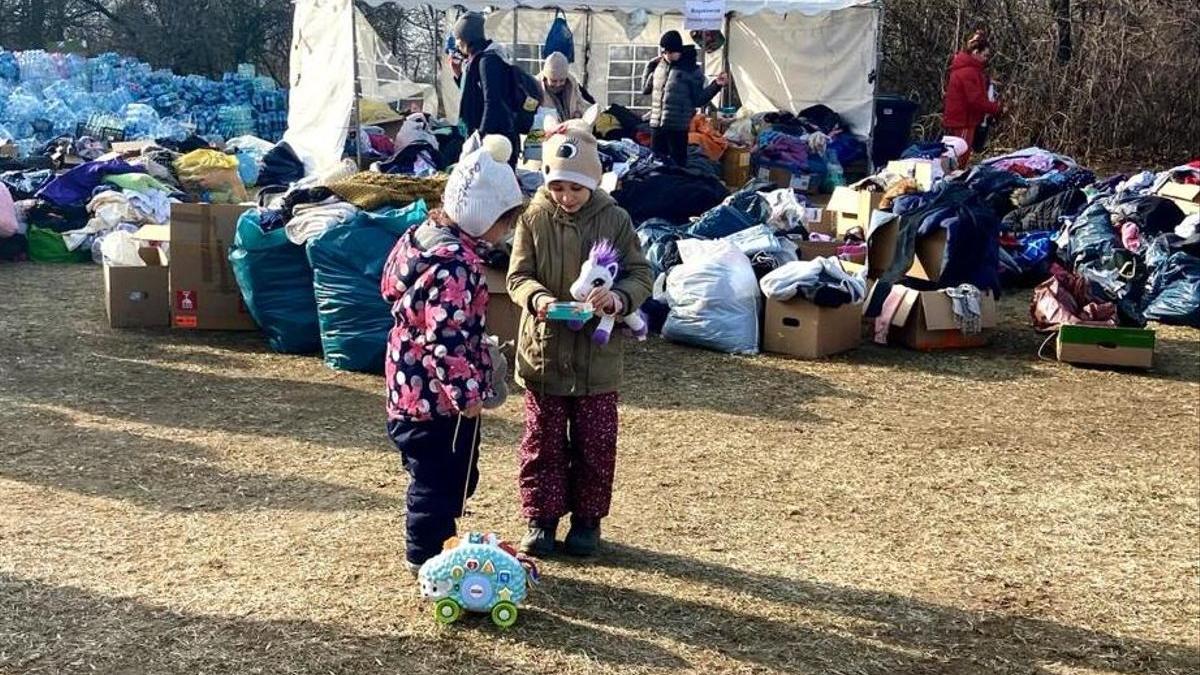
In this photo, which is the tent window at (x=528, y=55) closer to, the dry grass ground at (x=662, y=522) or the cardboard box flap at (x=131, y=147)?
the cardboard box flap at (x=131, y=147)

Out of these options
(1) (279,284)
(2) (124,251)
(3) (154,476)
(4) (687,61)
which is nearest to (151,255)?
(2) (124,251)

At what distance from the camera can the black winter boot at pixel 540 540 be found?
14.5 ft

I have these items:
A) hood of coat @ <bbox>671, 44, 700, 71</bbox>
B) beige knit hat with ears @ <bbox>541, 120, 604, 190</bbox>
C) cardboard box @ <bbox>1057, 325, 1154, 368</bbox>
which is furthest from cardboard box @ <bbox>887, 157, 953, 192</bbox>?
beige knit hat with ears @ <bbox>541, 120, 604, 190</bbox>

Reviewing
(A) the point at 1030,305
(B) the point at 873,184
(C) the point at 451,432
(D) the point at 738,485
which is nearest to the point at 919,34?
(B) the point at 873,184

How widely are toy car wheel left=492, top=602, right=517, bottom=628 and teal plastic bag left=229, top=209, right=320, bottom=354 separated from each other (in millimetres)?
3741

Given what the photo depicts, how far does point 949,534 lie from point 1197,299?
16.2 feet

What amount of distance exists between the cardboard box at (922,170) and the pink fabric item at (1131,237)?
1.49 m

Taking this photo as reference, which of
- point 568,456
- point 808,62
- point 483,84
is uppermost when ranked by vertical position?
point 808,62

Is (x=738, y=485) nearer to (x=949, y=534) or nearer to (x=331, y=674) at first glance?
(x=949, y=534)

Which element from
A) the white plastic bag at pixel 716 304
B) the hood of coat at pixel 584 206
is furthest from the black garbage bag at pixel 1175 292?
the hood of coat at pixel 584 206

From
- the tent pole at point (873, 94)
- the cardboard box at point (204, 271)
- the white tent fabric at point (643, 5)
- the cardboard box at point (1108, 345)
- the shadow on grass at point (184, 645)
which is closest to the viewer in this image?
the shadow on grass at point (184, 645)

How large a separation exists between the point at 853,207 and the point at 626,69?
8398 millimetres

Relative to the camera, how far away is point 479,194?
12.6 ft

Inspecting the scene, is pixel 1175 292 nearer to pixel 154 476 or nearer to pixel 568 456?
pixel 568 456
